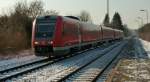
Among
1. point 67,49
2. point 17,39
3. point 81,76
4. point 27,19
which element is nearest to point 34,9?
point 27,19

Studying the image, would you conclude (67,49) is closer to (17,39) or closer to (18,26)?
(17,39)

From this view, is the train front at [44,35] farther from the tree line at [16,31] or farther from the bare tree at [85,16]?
the bare tree at [85,16]

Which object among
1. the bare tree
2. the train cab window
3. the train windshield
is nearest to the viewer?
the train windshield

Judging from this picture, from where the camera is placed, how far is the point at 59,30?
25.0 meters

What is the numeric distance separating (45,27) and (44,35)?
56 cm

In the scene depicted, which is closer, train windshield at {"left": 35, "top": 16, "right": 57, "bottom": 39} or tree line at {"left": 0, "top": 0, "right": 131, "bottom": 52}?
train windshield at {"left": 35, "top": 16, "right": 57, "bottom": 39}

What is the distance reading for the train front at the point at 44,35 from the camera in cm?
2450

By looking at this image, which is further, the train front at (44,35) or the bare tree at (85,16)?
the bare tree at (85,16)

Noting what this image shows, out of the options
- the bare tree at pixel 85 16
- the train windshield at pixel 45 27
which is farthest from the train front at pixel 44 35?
the bare tree at pixel 85 16

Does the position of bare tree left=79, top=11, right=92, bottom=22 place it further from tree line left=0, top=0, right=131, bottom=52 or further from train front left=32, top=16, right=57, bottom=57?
train front left=32, top=16, right=57, bottom=57

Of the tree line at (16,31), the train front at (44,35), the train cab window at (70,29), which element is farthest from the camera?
the tree line at (16,31)

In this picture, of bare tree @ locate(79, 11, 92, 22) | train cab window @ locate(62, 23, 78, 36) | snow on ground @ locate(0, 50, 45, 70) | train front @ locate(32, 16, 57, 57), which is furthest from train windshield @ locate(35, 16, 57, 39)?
bare tree @ locate(79, 11, 92, 22)

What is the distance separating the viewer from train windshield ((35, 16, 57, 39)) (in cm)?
2473

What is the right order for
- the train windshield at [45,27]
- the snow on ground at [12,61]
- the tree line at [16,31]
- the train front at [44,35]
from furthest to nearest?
the tree line at [16,31], the train windshield at [45,27], the train front at [44,35], the snow on ground at [12,61]
